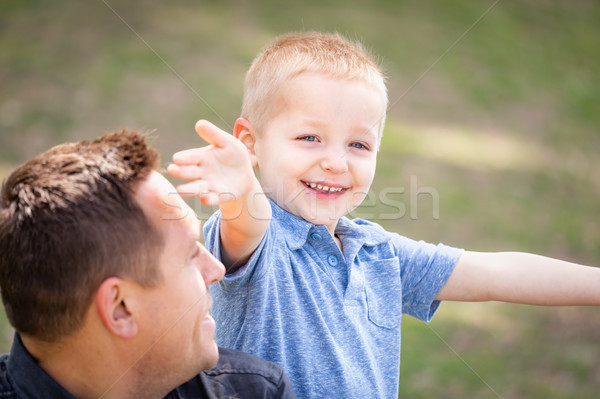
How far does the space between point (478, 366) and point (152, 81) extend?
4139mm

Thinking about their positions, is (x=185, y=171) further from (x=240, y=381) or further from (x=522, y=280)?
(x=522, y=280)

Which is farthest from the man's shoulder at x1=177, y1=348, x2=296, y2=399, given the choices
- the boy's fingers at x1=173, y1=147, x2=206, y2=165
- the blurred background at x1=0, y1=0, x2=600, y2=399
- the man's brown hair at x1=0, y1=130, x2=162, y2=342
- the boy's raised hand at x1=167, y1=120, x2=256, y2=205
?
the blurred background at x1=0, y1=0, x2=600, y2=399

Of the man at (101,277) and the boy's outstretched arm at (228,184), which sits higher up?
the boy's outstretched arm at (228,184)

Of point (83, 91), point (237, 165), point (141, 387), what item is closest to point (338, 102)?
point (237, 165)

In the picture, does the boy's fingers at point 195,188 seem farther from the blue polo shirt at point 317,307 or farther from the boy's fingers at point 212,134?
the blue polo shirt at point 317,307

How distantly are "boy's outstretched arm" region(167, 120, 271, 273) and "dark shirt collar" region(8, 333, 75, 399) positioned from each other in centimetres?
57

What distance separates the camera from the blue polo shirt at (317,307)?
196 centimetres

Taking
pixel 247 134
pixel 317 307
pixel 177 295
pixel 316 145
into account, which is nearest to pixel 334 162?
pixel 316 145

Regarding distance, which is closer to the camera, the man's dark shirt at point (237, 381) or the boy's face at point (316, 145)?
the man's dark shirt at point (237, 381)

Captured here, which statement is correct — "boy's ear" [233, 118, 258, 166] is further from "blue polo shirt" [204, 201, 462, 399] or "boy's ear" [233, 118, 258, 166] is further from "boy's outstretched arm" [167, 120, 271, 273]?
"boy's outstretched arm" [167, 120, 271, 273]

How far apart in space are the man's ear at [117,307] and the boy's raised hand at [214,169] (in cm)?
29

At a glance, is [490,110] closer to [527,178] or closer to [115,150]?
[527,178]

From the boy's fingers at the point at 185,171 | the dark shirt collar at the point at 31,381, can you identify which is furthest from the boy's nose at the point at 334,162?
the dark shirt collar at the point at 31,381

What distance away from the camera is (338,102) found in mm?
2137
